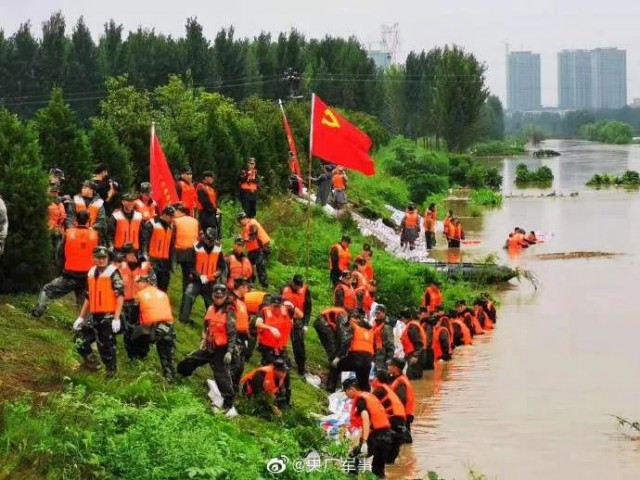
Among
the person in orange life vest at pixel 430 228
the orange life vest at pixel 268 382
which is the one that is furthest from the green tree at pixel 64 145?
the person in orange life vest at pixel 430 228

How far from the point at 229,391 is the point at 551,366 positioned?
346 inches

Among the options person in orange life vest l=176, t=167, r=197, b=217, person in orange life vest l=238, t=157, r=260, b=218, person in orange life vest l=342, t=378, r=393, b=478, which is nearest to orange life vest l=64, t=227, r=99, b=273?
person in orange life vest l=342, t=378, r=393, b=478

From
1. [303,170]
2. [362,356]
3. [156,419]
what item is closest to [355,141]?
[362,356]

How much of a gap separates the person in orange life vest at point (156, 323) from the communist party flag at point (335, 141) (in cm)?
738

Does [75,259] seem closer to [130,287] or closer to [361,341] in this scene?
[130,287]

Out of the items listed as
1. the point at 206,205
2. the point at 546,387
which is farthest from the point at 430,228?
the point at 546,387

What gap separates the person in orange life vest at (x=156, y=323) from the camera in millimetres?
14281

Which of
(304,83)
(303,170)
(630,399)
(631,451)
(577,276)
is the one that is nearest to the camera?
(631,451)

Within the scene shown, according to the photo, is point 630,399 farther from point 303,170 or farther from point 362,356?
point 303,170

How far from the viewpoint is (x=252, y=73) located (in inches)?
3418

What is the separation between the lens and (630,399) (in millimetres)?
18938

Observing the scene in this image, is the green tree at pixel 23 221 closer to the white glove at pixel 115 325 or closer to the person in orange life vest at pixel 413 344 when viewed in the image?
the white glove at pixel 115 325

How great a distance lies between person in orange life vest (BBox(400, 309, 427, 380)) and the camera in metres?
19.8

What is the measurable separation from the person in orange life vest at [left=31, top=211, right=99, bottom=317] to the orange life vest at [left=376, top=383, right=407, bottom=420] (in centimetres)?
370
